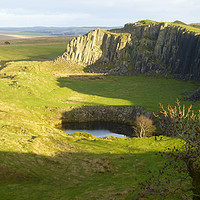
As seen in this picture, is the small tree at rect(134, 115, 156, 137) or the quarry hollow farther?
the quarry hollow

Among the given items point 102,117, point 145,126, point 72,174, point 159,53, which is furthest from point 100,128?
point 159,53

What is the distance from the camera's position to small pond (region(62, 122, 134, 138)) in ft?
304

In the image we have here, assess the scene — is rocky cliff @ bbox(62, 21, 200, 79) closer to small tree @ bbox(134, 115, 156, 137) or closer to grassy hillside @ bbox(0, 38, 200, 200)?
grassy hillside @ bbox(0, 38, 200, 200)

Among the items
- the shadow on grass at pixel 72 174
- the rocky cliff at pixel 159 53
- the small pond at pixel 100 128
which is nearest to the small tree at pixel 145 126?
the small pond at pixel 100 128

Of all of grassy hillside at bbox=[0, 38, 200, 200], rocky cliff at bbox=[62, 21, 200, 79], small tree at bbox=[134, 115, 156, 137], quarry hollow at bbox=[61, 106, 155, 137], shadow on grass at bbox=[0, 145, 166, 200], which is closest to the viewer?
shadow on grass at bbox=[0, 145, 166, 200]

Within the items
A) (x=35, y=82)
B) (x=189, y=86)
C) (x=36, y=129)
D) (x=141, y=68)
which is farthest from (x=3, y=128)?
(x=141, y=68)

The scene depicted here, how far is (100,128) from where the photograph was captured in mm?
98312

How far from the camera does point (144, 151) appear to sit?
5625 centimetres

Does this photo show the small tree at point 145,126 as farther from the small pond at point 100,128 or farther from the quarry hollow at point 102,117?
the quarry hollow at point 102,117

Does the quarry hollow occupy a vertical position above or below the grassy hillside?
below

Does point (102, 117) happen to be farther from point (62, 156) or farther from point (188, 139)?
point (188, 139)

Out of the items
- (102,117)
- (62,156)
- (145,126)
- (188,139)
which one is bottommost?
(102,117)

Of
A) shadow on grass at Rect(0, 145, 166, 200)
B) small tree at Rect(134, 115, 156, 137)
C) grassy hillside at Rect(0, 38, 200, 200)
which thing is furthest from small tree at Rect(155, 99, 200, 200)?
small tree at Rect(134, 115, 156, 137)

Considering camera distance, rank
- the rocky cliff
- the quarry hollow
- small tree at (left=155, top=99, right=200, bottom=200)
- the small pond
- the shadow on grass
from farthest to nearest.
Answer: the rocky cliff
the quarry hollow
the small pond
the shadow on grass
small tree at (left=155, top=99, right=200, bottom=200)
